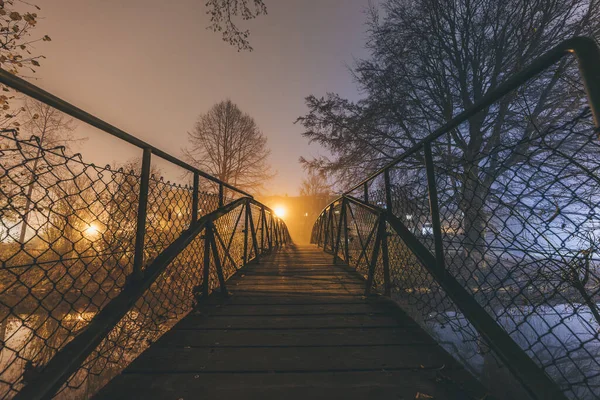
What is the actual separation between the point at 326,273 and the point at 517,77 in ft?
11.0

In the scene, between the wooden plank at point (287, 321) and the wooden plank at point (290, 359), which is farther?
the wooden plank at point (287, 321)

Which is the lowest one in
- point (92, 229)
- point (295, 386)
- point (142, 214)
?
point (295, 386)


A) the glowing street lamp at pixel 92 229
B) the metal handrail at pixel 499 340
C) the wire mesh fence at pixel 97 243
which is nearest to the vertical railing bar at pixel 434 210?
the metal handrail at pixel 499 340

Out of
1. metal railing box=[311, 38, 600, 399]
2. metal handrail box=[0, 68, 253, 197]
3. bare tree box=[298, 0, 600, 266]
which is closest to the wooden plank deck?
metal railing box=[311, 38, 600, 399]

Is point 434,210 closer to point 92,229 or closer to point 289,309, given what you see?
point 289,309

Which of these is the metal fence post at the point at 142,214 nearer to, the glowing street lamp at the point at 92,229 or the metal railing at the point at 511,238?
the glowing street lamp at the point at 92,229

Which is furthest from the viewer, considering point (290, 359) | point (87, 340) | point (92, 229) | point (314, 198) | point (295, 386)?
point (314, 198)

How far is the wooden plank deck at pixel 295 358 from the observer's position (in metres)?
1.29

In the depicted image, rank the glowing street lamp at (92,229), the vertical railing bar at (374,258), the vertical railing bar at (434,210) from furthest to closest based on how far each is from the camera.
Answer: the vertical railing bar at (374,258)
the glowing street lamp at (92,229)
the vertical railing bar at (434,210)

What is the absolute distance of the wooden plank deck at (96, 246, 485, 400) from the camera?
1293 millimetres

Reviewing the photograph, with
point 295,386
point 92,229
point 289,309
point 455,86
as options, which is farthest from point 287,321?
point 455,86

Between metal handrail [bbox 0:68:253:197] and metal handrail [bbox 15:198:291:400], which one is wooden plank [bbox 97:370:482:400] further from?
metal handrail [bbox 0:68:253:197]

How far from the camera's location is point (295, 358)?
1.56m

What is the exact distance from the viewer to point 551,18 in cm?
514
